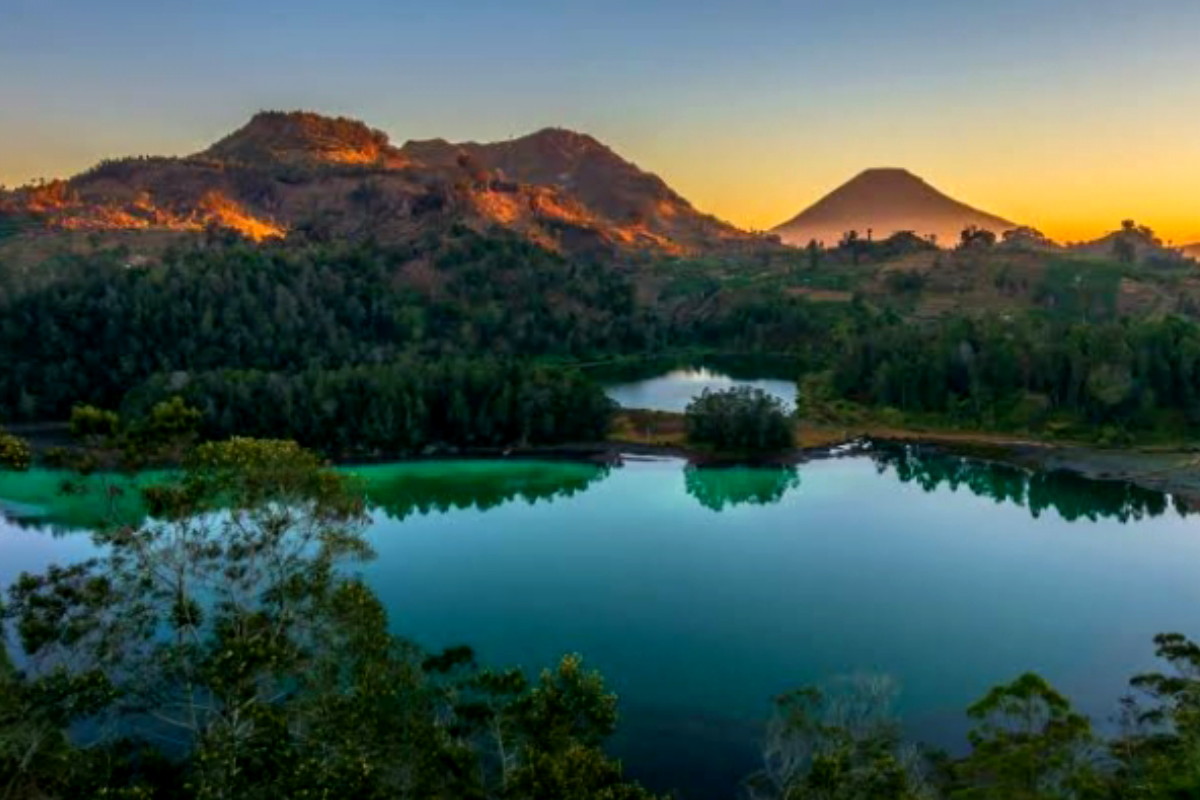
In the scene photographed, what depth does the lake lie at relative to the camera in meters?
29.3

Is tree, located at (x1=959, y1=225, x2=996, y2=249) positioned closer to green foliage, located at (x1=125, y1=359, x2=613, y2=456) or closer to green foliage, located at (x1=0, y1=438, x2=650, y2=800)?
green foliage, located at (x1=125, y1=359, x2=613, y2=456)

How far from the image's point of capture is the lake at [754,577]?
2927cm

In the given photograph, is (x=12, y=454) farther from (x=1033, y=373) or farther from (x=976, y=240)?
(x=976, y=240)

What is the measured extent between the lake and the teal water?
73.1ft

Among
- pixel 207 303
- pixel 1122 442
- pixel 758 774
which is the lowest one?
pixel 758 774

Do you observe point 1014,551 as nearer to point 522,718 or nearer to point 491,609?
point 491,609

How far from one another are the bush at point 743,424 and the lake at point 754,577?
3237 millimetres

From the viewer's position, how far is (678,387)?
95.8m

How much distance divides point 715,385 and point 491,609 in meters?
64.2

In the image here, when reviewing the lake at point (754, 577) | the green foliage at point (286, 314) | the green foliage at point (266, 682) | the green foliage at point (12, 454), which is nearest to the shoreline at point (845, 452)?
the lake at point (754, 577)

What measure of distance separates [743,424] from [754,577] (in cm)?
2444

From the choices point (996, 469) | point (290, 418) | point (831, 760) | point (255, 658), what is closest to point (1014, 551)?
point (996, 469)

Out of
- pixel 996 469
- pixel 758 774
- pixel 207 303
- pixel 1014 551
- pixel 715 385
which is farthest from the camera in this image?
pixel 715 385

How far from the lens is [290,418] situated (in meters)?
63.7
